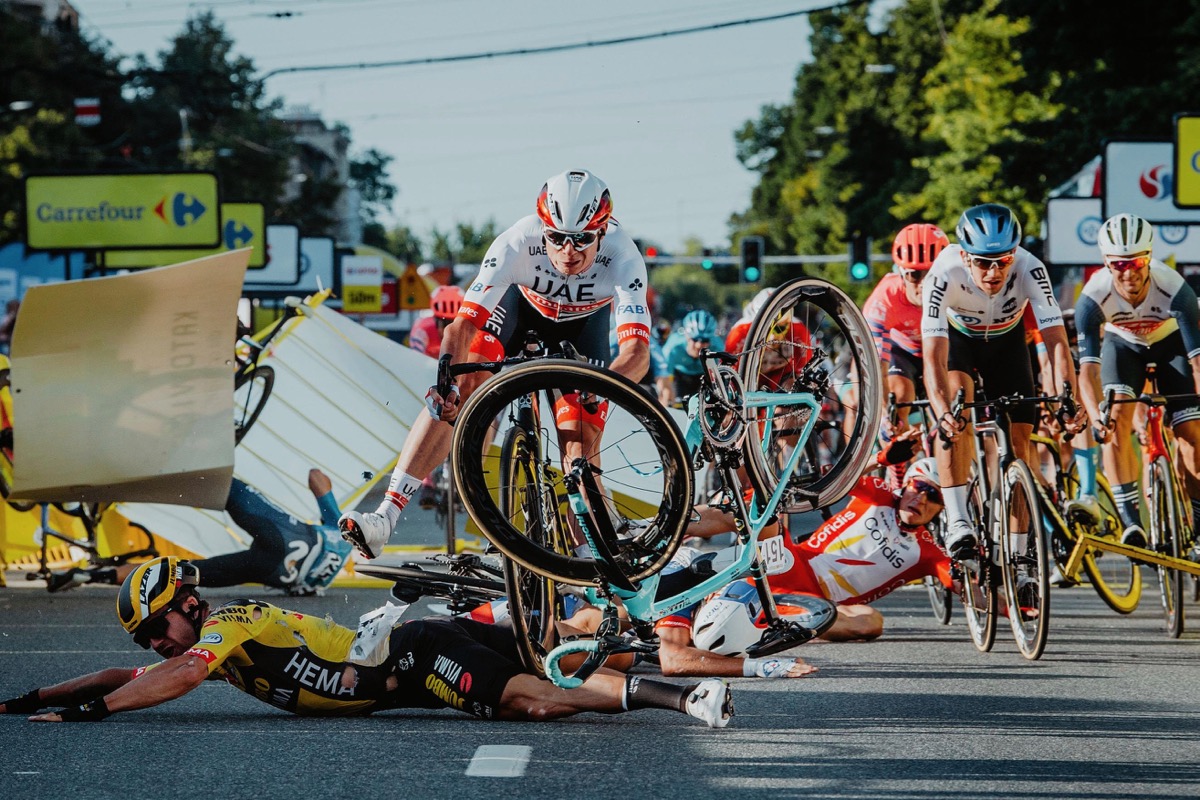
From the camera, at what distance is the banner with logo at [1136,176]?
65.4ft

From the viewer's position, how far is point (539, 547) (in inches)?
266

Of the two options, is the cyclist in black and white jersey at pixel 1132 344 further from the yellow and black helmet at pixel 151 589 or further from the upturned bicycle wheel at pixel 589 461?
the yellow and black helmet at pixel 151 589

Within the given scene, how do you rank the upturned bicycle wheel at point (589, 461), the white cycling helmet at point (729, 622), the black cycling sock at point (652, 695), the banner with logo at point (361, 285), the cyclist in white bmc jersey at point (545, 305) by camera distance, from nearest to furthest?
the upturned bicycle wheel at point (589, 461) → the black cycling sock at point (652, 695) → the cyclist in white bmc jersey at point (545, 305) → the white cycling helmet at point (729, 622) → the banner with logo at point (361, 285)

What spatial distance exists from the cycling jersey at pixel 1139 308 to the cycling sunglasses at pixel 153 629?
5769 millimetres

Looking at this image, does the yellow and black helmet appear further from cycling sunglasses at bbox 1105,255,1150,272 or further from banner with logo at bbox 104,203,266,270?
banner with logo at bbox 104,203,266,270

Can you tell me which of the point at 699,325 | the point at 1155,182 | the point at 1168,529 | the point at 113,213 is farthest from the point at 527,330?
the point at 113,213

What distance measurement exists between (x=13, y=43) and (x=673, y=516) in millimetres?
57158

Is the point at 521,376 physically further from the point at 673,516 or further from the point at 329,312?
the point at 329,312

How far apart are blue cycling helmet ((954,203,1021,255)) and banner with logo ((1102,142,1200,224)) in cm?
1061

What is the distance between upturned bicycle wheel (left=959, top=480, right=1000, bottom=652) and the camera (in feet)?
31.4

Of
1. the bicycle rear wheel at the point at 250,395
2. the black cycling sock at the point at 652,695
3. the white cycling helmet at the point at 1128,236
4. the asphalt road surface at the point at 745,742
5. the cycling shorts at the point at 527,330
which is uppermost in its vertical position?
the white cycling helmet at the point at 1128,236

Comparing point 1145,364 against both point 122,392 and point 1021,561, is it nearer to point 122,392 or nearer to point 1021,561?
point 1021,561

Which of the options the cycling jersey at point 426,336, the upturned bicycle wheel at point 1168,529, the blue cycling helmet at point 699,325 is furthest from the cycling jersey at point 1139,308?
the cycling jersey at point 426,336

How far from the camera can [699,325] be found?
1773 cm
